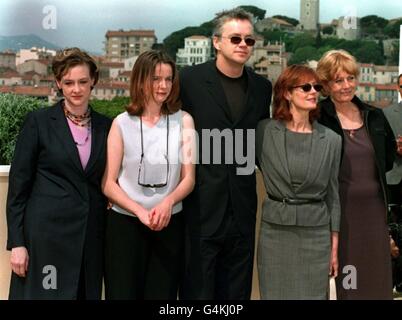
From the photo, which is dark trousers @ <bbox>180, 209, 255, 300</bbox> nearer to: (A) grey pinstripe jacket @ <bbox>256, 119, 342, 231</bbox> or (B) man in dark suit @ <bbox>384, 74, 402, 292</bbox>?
(A) grey pinstripe jacket @ <bbox>256, 119, 342, 231</bbox>

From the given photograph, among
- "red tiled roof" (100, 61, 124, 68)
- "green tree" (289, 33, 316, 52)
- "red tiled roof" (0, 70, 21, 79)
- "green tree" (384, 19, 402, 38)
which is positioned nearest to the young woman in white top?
"red tiled roof" (0, 70, 21, 79)

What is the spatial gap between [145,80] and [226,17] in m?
0.55

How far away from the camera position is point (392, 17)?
49688mm

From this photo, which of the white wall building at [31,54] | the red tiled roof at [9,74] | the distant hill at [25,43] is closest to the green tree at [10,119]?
the red tiled roof at [9,74]

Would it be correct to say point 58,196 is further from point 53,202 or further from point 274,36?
point 274,36

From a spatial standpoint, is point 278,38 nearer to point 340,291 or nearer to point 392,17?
point 392,17

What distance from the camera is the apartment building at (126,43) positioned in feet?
156

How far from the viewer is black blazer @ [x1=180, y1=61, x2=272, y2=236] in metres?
2.77

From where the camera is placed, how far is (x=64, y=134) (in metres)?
2.63

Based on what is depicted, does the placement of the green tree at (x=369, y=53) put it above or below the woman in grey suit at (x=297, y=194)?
above

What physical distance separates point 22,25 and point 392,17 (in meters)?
30.8

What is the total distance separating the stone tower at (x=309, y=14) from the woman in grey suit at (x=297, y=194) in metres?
49.3

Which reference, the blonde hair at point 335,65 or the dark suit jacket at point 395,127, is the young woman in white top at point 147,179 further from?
the dark suit jacket at point 395,127

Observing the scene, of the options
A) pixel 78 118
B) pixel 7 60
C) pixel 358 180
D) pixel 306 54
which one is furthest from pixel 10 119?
pixel 7 60
